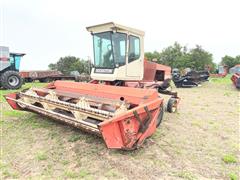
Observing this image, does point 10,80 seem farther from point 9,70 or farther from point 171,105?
point 171,105

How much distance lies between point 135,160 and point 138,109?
76cm

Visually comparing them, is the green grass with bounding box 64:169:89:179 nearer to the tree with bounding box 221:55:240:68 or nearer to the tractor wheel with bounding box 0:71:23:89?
the tractor wheel with bounding box 0:71:23:89

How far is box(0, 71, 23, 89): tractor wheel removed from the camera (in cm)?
1379

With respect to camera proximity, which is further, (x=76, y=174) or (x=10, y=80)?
(x=10, y=80)

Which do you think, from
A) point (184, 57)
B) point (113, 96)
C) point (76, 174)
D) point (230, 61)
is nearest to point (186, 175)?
point (76, 174)

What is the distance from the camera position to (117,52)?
6672 mm

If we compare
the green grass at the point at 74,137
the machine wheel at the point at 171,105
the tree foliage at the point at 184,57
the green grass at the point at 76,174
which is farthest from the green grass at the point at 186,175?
the tree foliage at the point at 184,57

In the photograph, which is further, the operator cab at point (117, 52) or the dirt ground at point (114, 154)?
the operator cab at point (117, 52)

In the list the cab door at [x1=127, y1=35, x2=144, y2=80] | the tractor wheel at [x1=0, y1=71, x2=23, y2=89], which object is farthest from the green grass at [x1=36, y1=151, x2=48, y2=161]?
the tractor wheel at [x1=0, y1=71, x2=23, y2=89]

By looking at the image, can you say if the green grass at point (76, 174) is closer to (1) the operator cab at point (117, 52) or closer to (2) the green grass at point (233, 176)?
(2) the green grass at point (233, 176)

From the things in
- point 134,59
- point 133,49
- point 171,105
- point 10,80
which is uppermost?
point 133,49

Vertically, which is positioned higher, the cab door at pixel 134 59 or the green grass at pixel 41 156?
the cab door at pixel 134 59

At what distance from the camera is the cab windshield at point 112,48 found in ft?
21.8

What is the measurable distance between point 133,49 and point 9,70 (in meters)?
10.3
